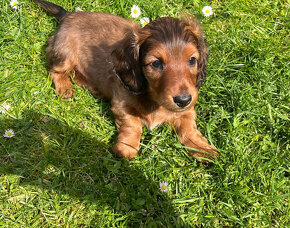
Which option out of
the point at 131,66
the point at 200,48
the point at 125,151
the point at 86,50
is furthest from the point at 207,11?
the point at 125,151

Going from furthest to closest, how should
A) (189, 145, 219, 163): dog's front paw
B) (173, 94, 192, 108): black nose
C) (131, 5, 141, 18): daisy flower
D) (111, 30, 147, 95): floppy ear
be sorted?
(131, 5, 141, 18): daisy flower
(189, 145, 219, 163): dog's front paw
(111, 30, 147, 95): floppy ear
(173, 94, 192, 108): black nose

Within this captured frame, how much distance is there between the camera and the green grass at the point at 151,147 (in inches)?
104

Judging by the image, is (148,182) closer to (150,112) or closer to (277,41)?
(150,112)

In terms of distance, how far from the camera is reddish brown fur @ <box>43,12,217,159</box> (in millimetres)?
2389

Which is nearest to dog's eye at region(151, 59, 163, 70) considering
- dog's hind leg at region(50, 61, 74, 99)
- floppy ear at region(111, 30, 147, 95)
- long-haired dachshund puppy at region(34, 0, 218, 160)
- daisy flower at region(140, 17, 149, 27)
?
long-haired dachshund puppy at region(34, 0, 218, 160)

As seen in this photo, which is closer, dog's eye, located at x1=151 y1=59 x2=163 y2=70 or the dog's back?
dog's eye, located at x1=151 y1=59 x2=163 y2=70

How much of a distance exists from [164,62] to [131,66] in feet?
1.23

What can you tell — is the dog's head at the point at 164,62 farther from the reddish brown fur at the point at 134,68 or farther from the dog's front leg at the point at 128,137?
the dog's front leg at the point at 128,137

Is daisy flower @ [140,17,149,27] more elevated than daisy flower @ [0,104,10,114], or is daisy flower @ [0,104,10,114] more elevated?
daisy flower @ [140,17,149,27]

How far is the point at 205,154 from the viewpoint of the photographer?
2.82m

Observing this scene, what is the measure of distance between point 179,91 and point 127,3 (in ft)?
6.85

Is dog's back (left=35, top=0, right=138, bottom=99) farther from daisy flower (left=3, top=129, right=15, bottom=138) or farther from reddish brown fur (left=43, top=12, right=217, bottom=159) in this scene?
daisy flower (left=3, top=129, right=15, bottom=138)

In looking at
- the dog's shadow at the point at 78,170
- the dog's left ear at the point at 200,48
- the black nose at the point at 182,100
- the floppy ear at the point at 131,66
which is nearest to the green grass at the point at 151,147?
the dog's shadow at the point at 78,170

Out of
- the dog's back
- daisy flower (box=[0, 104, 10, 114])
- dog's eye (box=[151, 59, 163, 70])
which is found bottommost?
daisy flower (box=[0, 104, 10, 114])
